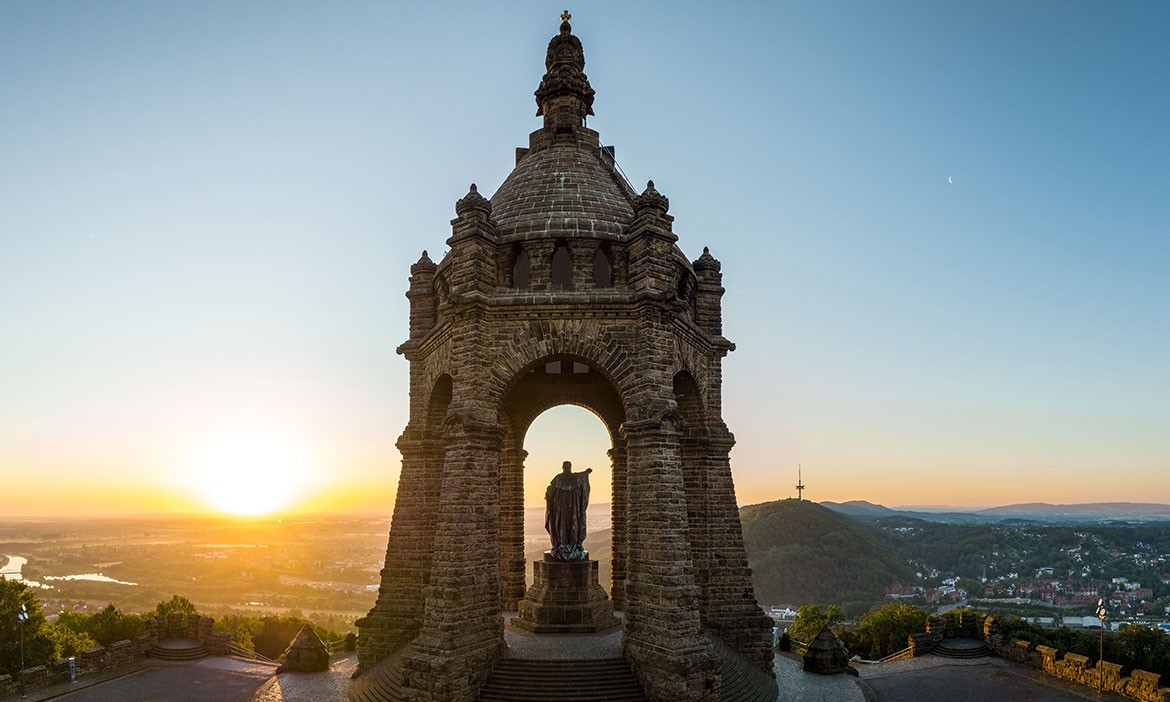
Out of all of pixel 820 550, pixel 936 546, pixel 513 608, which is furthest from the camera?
pixel 936 546

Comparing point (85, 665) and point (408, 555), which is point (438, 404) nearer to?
point (408, 555)

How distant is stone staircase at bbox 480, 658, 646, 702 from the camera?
45.0ft

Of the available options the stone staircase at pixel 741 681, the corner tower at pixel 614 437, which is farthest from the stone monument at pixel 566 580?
the stone staircase at pixel 741 681

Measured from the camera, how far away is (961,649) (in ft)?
78.5

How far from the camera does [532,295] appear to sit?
15.4 meters

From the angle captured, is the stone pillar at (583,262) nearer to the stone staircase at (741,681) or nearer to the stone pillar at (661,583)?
the stone pillar at (661,583)

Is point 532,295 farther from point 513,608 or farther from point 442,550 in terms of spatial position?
point 513,608

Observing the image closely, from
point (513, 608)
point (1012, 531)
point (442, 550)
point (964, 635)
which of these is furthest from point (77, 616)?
point (1012, 531)

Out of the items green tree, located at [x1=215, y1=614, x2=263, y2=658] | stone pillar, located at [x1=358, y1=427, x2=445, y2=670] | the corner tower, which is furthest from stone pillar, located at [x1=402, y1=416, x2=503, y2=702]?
green tree, located at [x1=215, y1=614, x2=263, y2=658]

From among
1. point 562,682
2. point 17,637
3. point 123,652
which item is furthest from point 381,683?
point 17,637

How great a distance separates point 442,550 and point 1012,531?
523 ft

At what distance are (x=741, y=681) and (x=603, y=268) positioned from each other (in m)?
9.94

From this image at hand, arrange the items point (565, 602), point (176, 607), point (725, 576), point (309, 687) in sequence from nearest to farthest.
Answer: point (725, 576) < point (565, 602) < point (309, 687) < point (176, 607)

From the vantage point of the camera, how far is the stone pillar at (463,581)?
13406mm
